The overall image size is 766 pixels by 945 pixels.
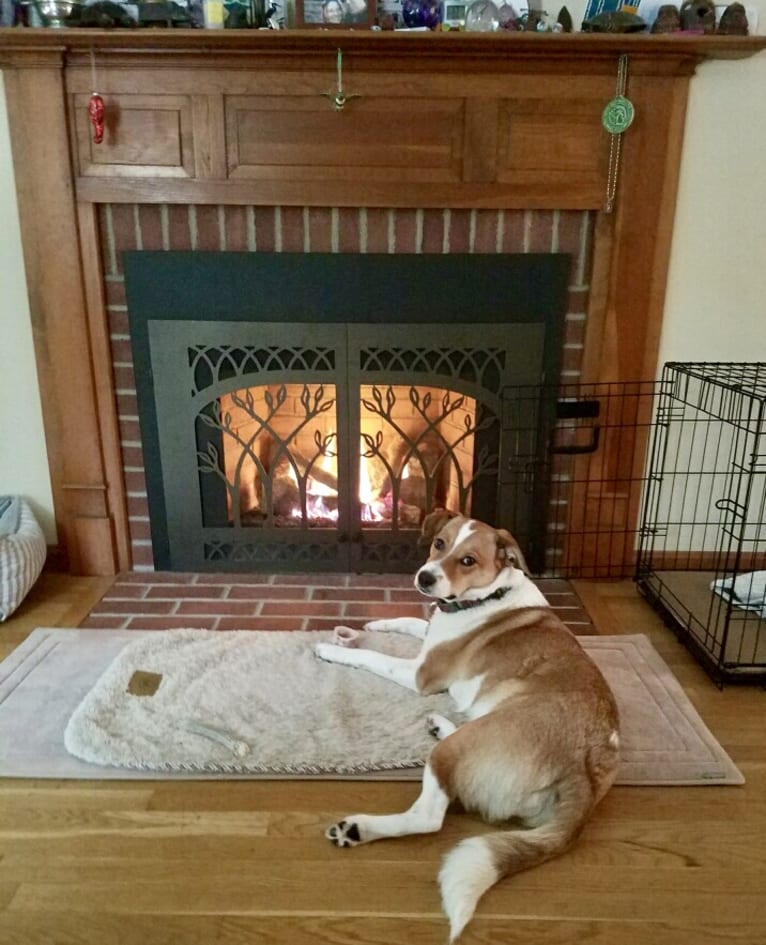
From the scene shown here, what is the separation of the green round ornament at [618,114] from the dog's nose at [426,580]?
4.82ft

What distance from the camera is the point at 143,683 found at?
2.01 m

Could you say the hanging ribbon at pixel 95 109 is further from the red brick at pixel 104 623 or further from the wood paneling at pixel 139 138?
the red brick at pixel 104 623

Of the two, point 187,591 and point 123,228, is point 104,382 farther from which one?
point 187,591

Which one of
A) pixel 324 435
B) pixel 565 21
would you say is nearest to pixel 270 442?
pixel 324 435

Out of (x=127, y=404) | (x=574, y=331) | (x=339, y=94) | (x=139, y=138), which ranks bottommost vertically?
(x=127, y=404)

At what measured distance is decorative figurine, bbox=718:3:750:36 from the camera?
220cm

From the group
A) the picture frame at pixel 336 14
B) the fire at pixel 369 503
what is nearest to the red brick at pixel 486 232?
the picture frame at pixel 336 14

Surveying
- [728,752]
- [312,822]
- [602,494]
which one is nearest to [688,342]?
[602,494]

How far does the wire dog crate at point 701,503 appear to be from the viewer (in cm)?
242

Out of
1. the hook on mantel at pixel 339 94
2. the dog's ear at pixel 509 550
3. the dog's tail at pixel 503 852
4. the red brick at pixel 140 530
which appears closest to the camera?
the dog's tail at pixel 503 852

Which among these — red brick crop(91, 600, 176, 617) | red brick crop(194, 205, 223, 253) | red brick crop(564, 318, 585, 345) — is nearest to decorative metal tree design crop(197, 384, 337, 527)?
red brick crop(91, 600, 176, 617)

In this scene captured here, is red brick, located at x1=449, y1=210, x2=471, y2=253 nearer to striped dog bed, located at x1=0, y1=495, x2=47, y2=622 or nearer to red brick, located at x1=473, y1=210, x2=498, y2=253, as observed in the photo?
red brick, located at x1=473, y1=210, x2=498, y2=253

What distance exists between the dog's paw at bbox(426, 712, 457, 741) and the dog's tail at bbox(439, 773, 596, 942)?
38 centimetres

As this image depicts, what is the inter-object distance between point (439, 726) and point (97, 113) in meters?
1.98
